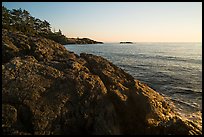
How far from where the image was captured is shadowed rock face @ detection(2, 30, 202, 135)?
23.7 feet

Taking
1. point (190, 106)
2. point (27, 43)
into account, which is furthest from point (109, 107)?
point (190, 106)

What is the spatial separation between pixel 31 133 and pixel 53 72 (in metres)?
3.42

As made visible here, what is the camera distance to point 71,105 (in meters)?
8.09

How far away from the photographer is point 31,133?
682cm

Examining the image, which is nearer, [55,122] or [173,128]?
[55,122]

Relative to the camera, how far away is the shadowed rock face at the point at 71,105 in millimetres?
7234

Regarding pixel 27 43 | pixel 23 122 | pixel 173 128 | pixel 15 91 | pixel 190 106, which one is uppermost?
pixel 27 43

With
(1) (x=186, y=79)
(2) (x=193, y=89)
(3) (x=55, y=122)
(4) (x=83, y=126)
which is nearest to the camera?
(3) (x=55, y=122)

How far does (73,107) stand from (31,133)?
192cm

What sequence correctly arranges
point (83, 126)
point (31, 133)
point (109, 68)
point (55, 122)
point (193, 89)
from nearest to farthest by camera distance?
point (31, 133) → point (55, 122) → point (83, 126) → point (109, 68) → point (193, 89)

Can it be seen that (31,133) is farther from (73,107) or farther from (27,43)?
(27,43)

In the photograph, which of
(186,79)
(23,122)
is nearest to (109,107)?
(23,122)

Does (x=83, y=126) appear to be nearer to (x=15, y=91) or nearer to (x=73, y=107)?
(x=73, y=107)

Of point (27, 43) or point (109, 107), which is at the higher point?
point (27, 43)
